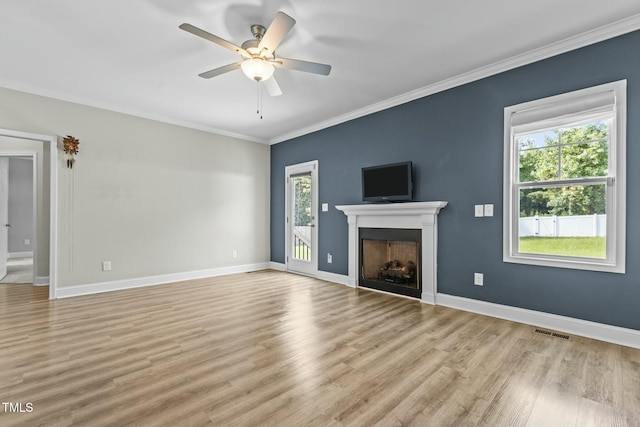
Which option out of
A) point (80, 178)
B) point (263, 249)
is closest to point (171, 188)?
point (80, 178)

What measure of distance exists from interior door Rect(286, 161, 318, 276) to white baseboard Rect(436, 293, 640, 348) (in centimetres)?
255

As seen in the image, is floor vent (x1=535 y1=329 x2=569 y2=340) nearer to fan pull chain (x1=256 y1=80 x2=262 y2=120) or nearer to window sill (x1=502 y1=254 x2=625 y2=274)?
window sill (x1=502 y1=254 x2=625 y2=274)

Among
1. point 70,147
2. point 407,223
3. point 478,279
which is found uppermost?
point 70,147

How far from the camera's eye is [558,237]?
9.68 feet

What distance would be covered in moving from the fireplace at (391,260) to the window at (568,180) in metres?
1.19

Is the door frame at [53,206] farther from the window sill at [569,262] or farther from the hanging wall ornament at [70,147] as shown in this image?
the window sill at [569,262]

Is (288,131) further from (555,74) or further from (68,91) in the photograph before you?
(555,74)

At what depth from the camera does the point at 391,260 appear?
14.9 feet

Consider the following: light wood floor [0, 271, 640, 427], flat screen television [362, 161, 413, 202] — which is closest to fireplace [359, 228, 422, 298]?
flat screen television [362, 161, 413, 202]

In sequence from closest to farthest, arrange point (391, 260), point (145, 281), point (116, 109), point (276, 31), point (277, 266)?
point (276, 31), point (116, 109), point (391, 260), point (145, 281), point (277, 266)

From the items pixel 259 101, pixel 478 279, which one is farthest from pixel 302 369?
pixel 259 101

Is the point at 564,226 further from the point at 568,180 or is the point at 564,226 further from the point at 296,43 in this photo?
the point at 296,43

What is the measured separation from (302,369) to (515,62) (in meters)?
3.66

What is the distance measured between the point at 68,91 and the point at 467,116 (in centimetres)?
519
